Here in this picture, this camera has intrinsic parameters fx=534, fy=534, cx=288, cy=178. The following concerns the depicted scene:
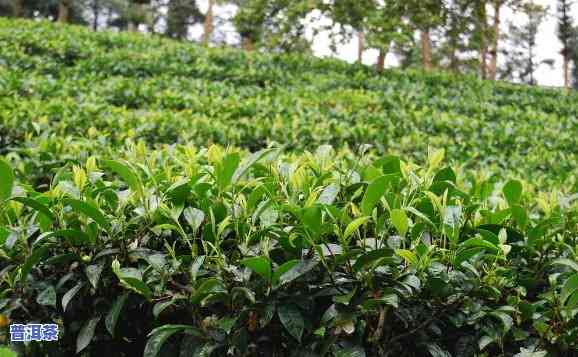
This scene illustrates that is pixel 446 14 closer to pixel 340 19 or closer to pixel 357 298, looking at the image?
pixel 340 19

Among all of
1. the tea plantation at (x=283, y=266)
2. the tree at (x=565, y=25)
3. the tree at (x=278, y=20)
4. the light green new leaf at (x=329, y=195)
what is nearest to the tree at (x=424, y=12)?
the tree at (x=278, y=20)

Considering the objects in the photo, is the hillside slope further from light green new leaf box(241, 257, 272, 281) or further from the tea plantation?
light green new leaf box(241, 257, 272, 281)

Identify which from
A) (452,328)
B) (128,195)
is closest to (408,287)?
(452,328)

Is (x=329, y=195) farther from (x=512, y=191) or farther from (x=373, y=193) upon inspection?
(x=512, y=191)

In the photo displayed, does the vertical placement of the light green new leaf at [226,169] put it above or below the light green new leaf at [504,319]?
above

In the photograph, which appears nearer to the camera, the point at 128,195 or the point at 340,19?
the point at 128,195

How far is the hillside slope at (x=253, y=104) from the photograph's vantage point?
15.8ft

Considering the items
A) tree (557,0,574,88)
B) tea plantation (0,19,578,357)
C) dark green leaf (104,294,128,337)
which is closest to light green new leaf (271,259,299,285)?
tea plantation (0,19,578,357)

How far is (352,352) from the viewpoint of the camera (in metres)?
1.27

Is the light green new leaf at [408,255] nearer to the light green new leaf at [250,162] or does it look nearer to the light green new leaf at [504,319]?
the light green new leaf at [504,319]

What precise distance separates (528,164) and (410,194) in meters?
4.60

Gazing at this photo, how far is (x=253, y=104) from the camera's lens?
6781 millimetres

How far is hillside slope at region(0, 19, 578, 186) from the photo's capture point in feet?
15.8

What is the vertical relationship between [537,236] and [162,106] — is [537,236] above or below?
below
